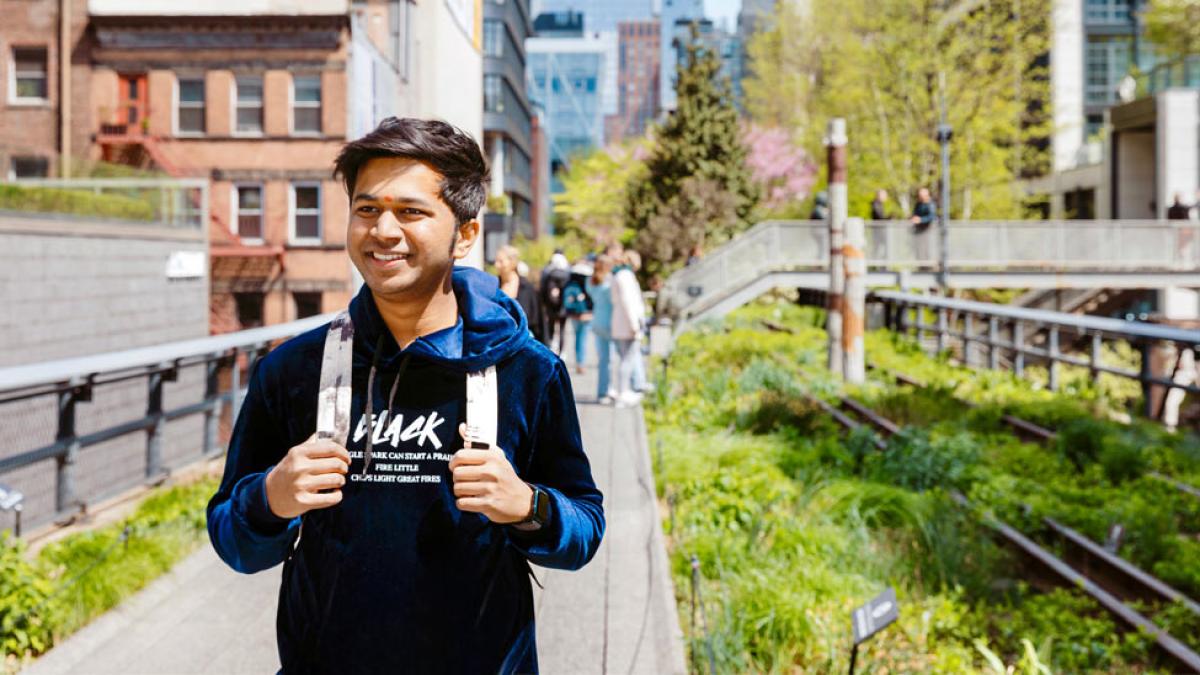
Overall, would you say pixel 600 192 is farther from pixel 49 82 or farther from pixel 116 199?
pixel 116 199

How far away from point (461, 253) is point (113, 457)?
7886 mm

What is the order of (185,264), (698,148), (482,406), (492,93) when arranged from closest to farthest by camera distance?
(482,406), (492,93), (185,264), (698,148)

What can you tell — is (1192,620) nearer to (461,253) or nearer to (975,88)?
(461,253)

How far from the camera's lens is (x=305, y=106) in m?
25.8

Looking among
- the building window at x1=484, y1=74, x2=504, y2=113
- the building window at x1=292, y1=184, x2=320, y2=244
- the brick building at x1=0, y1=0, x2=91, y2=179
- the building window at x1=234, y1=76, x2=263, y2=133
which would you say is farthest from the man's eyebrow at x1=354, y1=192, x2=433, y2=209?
the brick building at x1=0, y1=0, x2=91, y2=179

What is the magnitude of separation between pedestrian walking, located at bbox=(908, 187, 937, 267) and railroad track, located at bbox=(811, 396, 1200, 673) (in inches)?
679

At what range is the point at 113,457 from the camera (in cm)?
919

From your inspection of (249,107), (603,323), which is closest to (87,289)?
(603,323)

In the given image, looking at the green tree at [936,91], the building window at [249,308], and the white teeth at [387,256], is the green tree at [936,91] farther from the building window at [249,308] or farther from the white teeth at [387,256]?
the white teeth at [387,256]

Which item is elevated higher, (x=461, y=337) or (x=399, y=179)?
(x=399, y=179)

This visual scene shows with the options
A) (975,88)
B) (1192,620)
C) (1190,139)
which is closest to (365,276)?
(1192,620)

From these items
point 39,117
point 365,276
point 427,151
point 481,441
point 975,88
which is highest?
point 975,88

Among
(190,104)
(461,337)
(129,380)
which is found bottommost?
(129,380)

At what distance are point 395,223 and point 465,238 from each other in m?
0.20
